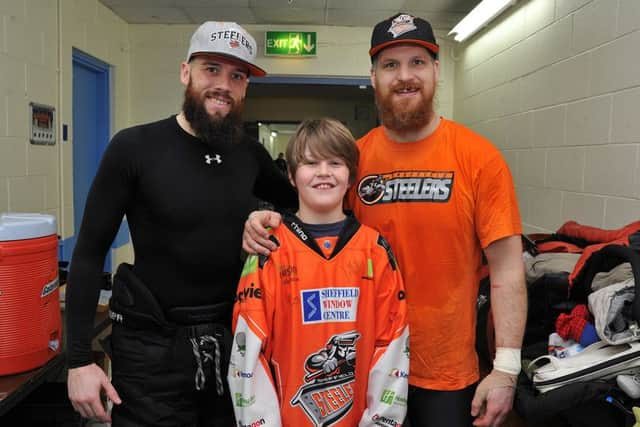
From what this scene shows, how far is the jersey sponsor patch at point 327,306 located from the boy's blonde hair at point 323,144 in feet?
1.12

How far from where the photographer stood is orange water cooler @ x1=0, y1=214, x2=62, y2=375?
4.84ft

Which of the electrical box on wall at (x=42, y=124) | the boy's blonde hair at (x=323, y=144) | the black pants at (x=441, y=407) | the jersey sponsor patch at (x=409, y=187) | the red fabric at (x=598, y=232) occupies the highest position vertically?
the electrical box on wall at (x=42, y=124)

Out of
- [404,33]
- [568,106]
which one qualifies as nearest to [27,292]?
[404,33]

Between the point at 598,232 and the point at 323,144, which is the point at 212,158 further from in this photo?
Result: the point at 598,232

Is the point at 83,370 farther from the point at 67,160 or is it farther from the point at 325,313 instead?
the point at 67,160

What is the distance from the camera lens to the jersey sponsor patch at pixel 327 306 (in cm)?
128

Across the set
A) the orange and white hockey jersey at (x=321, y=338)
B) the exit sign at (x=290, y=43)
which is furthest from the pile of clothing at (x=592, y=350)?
the exit sign at (x=290, y=43)

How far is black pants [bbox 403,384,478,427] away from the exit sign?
4259mm

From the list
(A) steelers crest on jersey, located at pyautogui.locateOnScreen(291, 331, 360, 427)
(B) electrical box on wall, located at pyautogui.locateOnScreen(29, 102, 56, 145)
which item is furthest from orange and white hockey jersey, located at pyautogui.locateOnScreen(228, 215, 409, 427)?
(B) electrical box on wall, located at pyautogui.locateOnScreen(29, 102, 56, 145)

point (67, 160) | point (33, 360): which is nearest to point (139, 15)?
point (67, 160)

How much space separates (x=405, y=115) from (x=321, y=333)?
0.66 meters

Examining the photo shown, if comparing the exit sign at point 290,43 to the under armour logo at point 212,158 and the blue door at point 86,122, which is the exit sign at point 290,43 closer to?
the blue door at point 86,122

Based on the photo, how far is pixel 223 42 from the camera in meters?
1.49

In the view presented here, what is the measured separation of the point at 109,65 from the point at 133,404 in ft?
13.5
